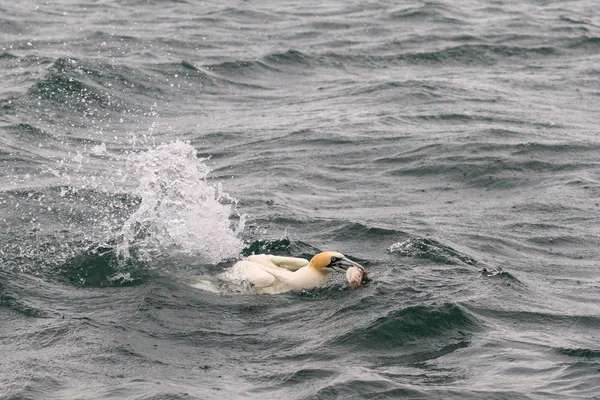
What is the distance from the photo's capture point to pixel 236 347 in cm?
912

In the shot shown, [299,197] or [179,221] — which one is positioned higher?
[179,221]

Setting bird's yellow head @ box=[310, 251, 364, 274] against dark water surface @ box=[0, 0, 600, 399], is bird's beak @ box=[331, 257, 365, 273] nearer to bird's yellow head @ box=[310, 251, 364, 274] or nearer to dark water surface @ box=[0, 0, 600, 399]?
bird's yellow head @ box=[310, 251, 364, 274]

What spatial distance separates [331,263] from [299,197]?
11.4ft

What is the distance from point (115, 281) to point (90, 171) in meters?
3.92

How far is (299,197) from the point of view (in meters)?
13.6

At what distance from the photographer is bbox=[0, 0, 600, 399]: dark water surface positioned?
8.80 metres

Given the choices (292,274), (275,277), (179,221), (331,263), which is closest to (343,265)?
(331,263)

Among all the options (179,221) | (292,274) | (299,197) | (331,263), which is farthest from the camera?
(299,197)

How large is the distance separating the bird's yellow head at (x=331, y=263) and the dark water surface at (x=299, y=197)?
0.20m

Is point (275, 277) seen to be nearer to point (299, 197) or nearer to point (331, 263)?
point (331, 263)

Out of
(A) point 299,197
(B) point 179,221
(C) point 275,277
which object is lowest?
(A) point 299,197

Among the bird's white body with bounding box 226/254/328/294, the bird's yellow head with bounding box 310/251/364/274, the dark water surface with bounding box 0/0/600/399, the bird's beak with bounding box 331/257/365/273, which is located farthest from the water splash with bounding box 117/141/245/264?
the bird's beak with bounding box 331/257/365/273

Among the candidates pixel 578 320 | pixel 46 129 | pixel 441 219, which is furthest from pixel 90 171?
pixel 578 320

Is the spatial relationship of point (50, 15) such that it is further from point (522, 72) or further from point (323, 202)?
point (323, 202)
